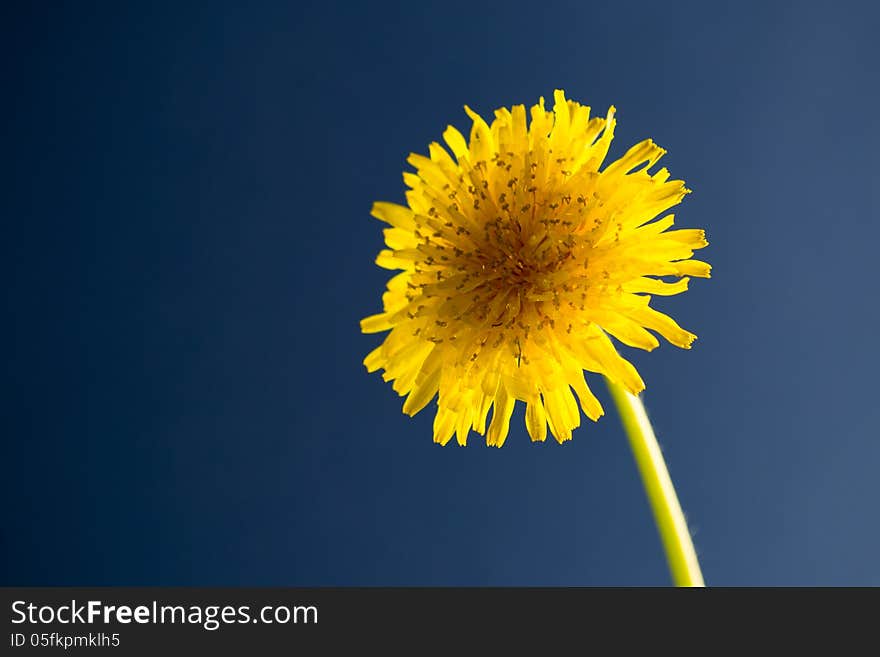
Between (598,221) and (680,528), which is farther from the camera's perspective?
(598,221)

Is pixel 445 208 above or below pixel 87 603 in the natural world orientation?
above

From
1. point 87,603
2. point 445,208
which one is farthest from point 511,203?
point 87,603

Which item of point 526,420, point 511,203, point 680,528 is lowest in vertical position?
point 680,528

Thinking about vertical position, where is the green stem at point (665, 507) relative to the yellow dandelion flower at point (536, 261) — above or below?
below

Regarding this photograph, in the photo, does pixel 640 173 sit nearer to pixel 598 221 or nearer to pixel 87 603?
pixel 598 221

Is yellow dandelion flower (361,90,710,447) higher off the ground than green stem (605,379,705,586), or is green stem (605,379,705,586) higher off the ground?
yellow dandelion flower (361,90,710,447)

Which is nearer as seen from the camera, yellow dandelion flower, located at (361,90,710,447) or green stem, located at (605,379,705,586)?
green stem, located at (605,379,705,586)

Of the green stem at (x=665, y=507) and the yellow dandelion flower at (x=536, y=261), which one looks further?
the yellow dandelion flower at (x=536, y=261)
